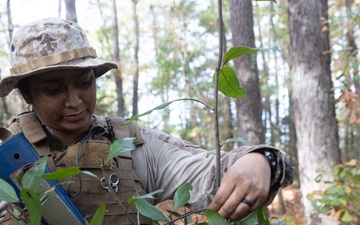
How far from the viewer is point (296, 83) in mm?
4898

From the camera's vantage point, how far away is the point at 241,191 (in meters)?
1.21

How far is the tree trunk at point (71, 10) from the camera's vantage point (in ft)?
22.9

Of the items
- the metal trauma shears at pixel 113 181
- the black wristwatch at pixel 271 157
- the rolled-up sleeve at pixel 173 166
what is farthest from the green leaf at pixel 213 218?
the metal trauma shears at pixel 113 181

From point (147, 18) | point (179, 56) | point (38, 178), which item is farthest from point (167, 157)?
point (147, 18)

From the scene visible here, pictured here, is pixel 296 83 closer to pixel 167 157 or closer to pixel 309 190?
pixel 309 190

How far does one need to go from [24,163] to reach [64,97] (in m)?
0.46

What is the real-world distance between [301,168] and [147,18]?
17.1 meters

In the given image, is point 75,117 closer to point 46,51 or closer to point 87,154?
point 87,154

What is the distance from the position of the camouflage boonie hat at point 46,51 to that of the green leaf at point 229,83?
2.50ft

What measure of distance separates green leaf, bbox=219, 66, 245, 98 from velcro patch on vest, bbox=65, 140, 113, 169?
0.76 metres

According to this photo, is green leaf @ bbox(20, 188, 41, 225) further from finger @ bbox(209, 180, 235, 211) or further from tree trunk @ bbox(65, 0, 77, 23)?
tree trunk @ bbox(65, 0, 77, 23)

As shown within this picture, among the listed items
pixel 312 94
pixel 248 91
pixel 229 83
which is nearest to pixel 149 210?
pixel 229 83

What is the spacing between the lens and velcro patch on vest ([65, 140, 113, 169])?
1.76 metres

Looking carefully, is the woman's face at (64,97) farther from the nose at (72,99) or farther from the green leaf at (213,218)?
the green leaf at (213,218)
